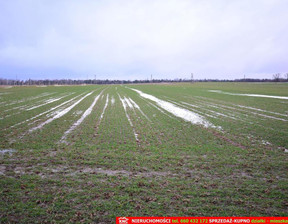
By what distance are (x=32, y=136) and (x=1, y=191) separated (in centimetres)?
574

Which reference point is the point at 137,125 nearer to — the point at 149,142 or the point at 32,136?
the point at 149,142

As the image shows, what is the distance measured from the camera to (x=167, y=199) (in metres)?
4.75

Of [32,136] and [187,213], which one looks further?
[32,136]

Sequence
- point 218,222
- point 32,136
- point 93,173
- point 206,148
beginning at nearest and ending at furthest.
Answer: point 218,222, point 93,173, point 206,148, point 32,136

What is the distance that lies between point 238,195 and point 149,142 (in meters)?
5.05

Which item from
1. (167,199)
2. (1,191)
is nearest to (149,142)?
(167,199)

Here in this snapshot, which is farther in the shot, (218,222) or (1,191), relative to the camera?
(1,191)

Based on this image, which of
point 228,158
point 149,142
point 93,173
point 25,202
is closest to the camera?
point 25,202

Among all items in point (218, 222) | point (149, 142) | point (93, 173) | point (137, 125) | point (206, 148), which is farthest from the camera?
point (137, 125)

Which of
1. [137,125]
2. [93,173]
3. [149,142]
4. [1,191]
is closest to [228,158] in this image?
[149,142]

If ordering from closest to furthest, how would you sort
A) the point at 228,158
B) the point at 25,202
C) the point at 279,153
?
the point at 25,202
the point at 228,158
the point at 279,153

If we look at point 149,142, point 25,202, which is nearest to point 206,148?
point 149,142

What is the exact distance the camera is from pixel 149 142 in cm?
939

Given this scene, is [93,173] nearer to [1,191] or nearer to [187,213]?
[1,191]
